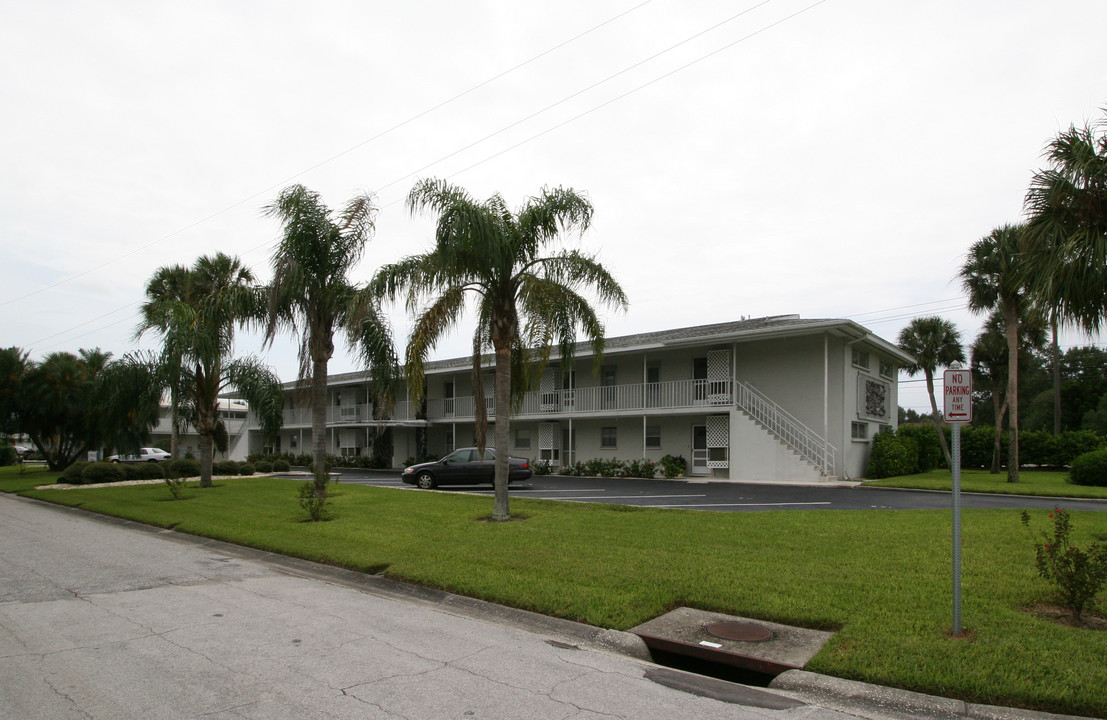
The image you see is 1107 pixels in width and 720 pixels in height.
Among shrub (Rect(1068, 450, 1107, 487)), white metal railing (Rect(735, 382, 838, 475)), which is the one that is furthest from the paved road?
shrub (Rect(1068, 450, 1107, 487))

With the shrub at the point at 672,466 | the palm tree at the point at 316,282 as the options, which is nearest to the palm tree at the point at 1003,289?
the shrub at the point at 672,466

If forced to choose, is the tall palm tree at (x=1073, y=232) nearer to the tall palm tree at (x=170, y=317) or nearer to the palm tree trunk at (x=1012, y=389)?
the palm tree trunk at (x=1012, y=389)

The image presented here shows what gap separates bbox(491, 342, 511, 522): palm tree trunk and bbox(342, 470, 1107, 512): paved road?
13.7 feet

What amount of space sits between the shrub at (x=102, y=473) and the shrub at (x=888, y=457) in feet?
92.9

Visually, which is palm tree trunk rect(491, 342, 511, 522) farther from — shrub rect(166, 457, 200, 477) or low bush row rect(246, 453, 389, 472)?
low bush row rect(246, 453, 389, 472)

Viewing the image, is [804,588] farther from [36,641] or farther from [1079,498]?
[1079,498]

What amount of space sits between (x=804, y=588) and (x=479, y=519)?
7.83 meters

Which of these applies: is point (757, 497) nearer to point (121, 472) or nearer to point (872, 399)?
point (872, 399)

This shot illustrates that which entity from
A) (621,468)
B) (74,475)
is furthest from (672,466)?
(74,475)

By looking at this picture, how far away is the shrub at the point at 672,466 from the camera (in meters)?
27.9

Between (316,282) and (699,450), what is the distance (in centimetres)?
1603

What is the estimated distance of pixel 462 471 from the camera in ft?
81.6

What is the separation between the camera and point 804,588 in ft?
26.4

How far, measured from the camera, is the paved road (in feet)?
54.2
